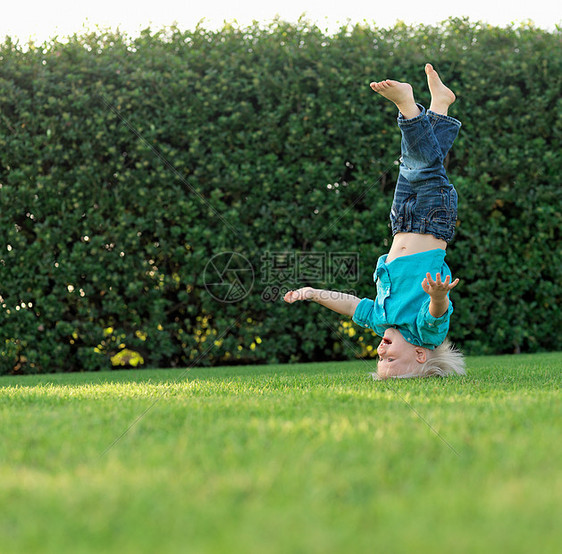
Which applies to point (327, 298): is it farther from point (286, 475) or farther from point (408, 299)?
point (286, 475)

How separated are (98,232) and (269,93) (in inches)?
92.2

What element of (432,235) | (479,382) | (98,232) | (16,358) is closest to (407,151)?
(432,235)

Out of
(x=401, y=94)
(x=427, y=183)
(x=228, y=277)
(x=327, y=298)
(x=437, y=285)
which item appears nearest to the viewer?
(x=437, y=285)

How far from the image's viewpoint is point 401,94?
388 cm

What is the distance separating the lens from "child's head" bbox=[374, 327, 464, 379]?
4.06m

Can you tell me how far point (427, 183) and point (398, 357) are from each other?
123 centimetres

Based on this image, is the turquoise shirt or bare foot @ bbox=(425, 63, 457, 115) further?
bare foot @ bbox=(425, 63, 457, 115)

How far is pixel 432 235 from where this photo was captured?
13.8 ft

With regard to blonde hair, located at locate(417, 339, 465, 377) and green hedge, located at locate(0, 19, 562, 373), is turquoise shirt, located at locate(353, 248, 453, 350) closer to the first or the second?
blonde hair, located at locate(417, 339, 465, 377)

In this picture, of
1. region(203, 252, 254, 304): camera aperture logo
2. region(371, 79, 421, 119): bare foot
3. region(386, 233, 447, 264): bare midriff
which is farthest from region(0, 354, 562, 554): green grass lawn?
region(203, 252, 254, 304): camera aperture logo

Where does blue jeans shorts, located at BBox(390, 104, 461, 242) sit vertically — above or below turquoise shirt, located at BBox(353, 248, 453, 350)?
above

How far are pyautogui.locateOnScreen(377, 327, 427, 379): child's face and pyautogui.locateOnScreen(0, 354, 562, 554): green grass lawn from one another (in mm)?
1189
